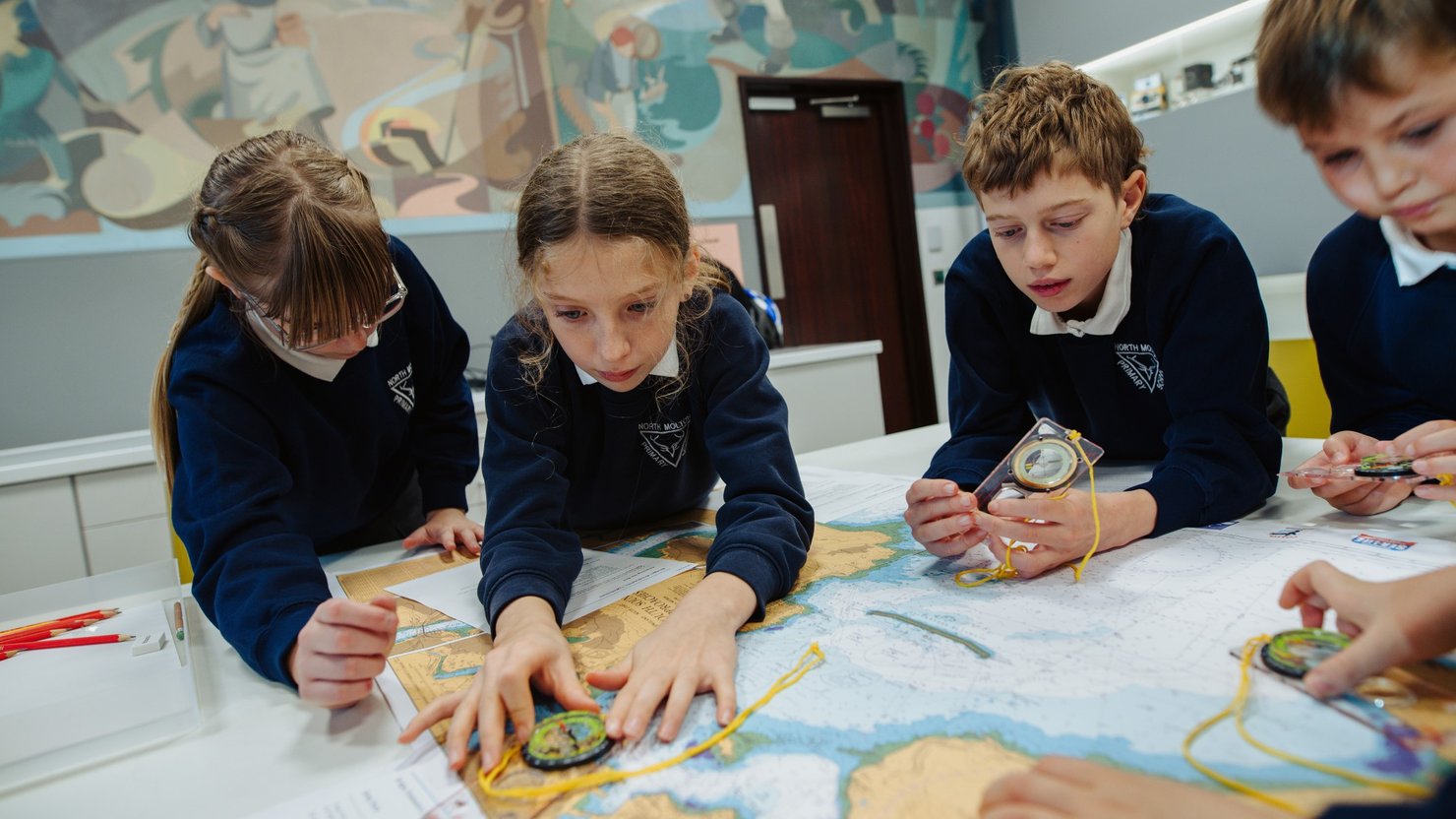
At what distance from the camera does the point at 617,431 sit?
3.63 feet

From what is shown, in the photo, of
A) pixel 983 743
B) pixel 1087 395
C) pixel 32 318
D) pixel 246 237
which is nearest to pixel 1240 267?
pixel 1087 395

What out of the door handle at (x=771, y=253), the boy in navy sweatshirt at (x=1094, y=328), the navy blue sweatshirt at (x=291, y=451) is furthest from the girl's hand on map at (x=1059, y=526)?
the door handle at (x=771, y=253)

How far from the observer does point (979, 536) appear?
872 millimetres

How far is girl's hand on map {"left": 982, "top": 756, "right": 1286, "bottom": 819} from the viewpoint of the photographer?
0.40 metres

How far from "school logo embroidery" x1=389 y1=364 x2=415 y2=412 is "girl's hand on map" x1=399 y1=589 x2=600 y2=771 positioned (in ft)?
2.13

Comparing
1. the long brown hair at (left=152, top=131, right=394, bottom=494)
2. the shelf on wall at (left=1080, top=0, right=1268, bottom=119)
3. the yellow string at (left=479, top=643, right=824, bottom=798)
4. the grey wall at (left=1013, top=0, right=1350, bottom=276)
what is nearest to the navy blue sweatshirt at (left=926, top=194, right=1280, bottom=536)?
the yellow string at (left=479, top=643, right=824, bottom=798)

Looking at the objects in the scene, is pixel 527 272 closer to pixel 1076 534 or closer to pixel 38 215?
pixel 1076 534

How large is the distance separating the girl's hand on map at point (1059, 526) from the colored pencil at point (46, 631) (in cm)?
102

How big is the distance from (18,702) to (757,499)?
0.73 metres

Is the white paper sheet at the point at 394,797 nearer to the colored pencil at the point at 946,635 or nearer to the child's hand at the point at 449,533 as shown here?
the colored pencil at the point at 946,635

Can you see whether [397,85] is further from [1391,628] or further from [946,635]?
[1391,628]

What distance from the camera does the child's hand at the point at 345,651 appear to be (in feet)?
2.25

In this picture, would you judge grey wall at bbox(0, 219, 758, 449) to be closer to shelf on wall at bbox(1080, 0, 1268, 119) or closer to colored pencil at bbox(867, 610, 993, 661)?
colored pencil at bbox(867, 610, 993, 661)

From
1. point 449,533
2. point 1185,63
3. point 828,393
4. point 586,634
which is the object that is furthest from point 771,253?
point 586,634
